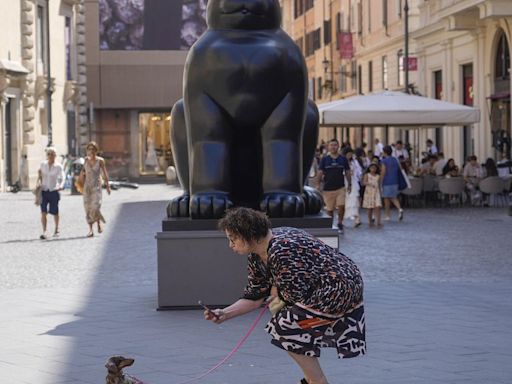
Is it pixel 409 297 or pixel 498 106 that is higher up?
pixel 498 106

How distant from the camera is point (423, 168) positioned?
89.6ft

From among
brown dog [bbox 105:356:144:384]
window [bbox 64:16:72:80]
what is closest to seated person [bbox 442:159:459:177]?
brown dog [bbox 105:356:144:384]

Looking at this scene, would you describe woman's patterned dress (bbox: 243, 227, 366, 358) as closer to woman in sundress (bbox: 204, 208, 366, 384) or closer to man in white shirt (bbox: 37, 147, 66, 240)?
woman in sundress (bbox: 204, 208, 366, 384)

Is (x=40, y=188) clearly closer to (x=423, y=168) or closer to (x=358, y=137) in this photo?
(x=423, y=168)

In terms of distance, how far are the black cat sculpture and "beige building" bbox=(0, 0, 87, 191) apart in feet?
78.6

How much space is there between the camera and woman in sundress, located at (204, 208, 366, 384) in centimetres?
509

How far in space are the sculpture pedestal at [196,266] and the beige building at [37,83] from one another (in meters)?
24.0

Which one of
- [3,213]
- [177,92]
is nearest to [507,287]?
[3,213]

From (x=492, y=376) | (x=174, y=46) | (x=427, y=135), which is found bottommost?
(x=492, y=376)

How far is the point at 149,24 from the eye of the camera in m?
48.0

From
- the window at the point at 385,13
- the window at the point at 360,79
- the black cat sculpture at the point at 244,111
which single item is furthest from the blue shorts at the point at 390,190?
the window at the point at 360,79

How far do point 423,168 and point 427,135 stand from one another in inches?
418

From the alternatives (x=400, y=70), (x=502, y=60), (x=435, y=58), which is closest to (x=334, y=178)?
(x=502, y=60)

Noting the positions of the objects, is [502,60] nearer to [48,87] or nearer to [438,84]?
[438,84]
